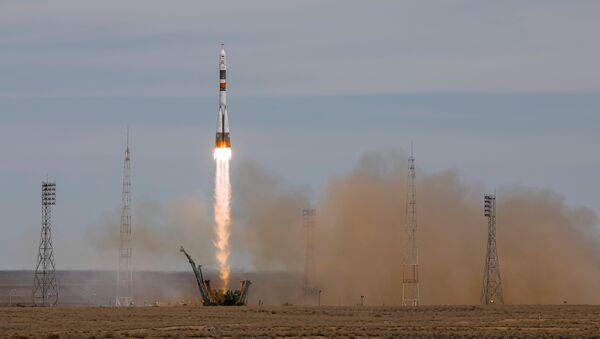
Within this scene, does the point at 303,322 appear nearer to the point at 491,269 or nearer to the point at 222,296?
the point at 222,296

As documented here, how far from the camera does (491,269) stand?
14588 centimetres

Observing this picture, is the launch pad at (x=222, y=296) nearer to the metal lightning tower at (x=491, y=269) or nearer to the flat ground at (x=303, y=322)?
the flat ground at (x=303, y=322)

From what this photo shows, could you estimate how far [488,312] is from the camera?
117562 mm

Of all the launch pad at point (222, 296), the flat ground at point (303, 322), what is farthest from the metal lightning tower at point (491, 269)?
the launch pad at point (222, 296)

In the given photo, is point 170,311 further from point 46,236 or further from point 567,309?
point 567,309

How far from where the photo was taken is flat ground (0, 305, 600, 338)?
88625mm

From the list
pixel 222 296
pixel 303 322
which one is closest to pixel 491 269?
pixel 222 296

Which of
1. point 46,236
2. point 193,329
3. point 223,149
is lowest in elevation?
point 193,329

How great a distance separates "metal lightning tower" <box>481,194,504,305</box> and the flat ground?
279 inches

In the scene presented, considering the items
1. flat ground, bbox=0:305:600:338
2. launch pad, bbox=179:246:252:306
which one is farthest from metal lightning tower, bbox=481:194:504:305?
launch pad, bbox=179:246:252:306

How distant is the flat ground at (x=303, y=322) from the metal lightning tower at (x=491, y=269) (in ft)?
23.2

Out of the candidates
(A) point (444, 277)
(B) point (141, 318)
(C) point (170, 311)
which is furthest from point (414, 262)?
(B) point (141, 318)

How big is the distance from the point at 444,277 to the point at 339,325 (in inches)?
2507

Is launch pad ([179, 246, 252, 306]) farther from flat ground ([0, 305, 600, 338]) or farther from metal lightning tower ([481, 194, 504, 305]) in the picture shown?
metal lightning tower ([481, 194, 504, 305])
